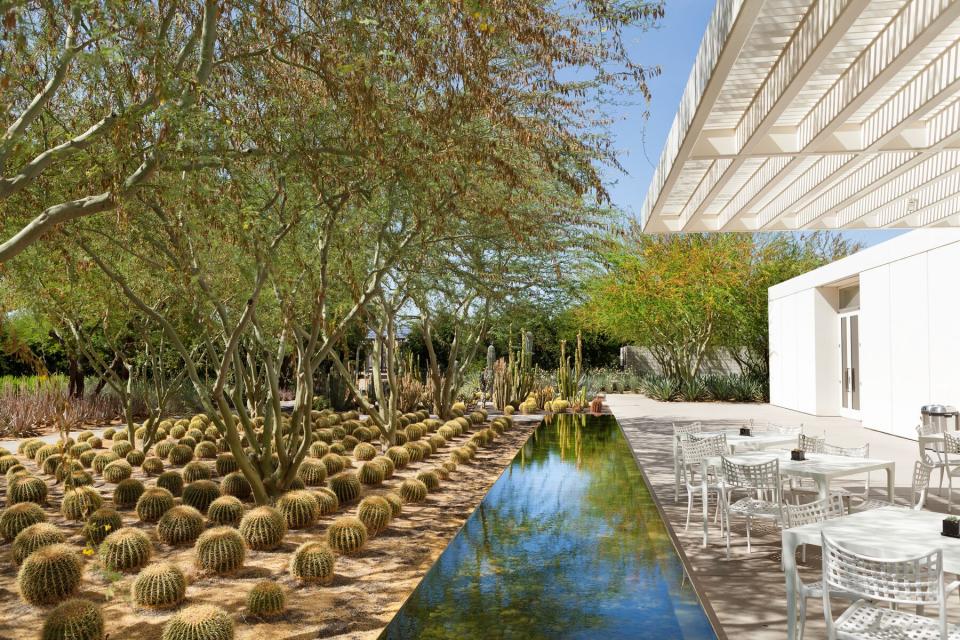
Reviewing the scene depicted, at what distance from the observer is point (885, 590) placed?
3699mm

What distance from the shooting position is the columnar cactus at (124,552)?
254 inches

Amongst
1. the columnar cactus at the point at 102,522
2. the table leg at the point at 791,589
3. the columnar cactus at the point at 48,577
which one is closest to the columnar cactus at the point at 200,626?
the columnar cactus at the point at 48,577

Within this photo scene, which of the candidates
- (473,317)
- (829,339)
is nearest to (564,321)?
(473,317)

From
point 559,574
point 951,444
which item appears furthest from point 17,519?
point 951,444

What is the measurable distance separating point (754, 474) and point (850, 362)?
13.4 m

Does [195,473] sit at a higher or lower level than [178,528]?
higher

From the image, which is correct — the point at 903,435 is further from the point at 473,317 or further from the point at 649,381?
the point at 649,381

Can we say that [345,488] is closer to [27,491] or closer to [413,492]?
[413,492]

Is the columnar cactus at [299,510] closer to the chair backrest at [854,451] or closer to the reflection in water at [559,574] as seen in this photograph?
the reflection in water at [559,574]

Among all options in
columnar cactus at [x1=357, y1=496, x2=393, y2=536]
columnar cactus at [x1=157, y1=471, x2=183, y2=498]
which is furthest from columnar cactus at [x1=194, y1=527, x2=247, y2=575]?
columnar cactus at [x1=157, y1=471, x2=183, y2=498]

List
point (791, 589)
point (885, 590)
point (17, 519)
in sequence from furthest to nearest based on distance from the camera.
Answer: point (17, 519) < point (791, 589) < point (885, 590)

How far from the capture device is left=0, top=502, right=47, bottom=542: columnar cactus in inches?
298

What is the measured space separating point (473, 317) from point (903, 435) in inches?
400

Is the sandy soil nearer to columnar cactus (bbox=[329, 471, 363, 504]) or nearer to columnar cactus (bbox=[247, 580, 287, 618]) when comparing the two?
columnar cactus (bbox=[247, 580, 287, 618])
